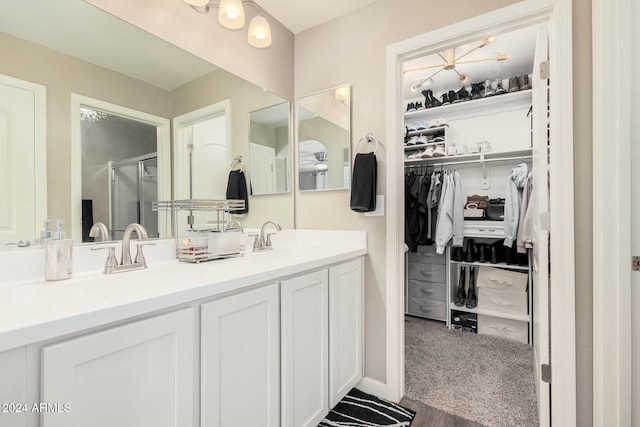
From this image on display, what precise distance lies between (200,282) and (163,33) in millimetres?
1199

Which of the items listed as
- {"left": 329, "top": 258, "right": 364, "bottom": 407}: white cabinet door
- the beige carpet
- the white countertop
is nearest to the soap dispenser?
the white countertop

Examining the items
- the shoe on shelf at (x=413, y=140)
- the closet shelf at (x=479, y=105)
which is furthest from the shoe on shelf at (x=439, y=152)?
the closet shelf at (x=479, y=105)

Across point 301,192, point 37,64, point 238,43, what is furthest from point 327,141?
point 37,64

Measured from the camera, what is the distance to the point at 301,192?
2.12 m

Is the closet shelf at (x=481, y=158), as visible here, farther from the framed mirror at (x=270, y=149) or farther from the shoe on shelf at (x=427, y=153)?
the framed mirror at (x=270, y=149)

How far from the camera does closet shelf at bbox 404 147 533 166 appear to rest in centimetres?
273

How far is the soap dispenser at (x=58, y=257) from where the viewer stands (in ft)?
3.27

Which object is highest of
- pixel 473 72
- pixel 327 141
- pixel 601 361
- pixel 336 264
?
pixel 473 72

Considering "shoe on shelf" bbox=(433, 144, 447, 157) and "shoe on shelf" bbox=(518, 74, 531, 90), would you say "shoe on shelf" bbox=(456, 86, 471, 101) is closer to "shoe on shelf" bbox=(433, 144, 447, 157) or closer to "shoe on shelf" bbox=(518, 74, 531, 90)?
"shoe on shelf" bbox=(518, 74, 531, 90)

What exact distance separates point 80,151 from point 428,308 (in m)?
3.04

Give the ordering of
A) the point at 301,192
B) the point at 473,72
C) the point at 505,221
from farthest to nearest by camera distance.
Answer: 1. the point at 473,72
2. the point at 505,221
3. the point at 301,192

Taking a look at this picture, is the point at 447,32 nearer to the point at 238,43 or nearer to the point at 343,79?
the point at 343,79

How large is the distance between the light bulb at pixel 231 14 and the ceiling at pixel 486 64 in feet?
4.47

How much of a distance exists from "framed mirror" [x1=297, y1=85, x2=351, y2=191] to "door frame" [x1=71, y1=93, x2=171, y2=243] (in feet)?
2.97
